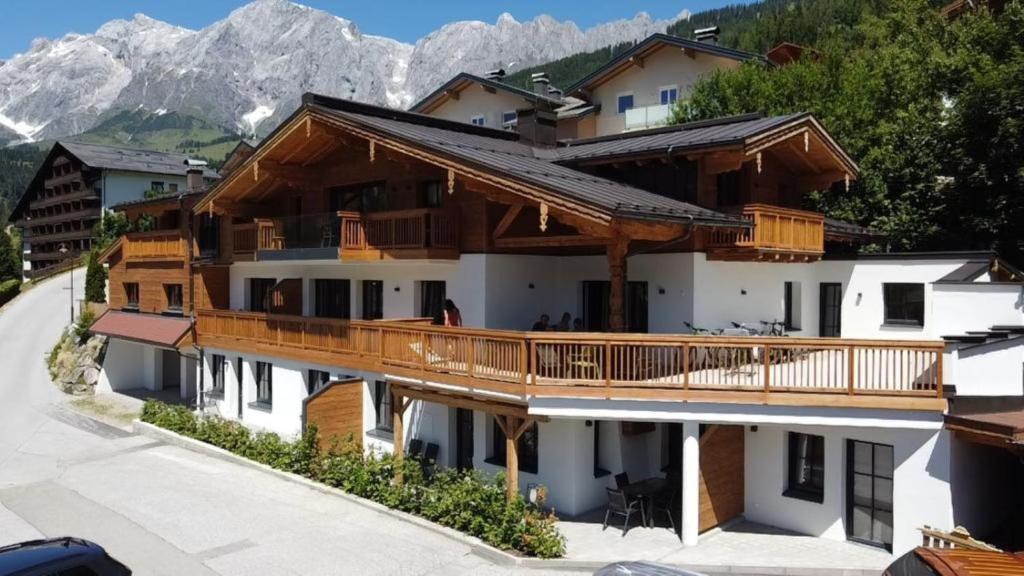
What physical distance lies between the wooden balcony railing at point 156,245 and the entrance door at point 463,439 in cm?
1450

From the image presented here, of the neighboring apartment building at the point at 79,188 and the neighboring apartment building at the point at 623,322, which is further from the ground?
the neighboring apartment building at the point at 79,188

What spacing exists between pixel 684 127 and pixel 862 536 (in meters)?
10.2

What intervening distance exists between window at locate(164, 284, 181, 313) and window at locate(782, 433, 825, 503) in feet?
73.2

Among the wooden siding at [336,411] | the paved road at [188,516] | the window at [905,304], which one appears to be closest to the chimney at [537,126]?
the wooden siding at [336,411]

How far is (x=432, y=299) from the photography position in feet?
62.4

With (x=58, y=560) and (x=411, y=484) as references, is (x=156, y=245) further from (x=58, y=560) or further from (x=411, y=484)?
(x=58, y=560)

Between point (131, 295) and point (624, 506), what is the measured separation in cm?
2481

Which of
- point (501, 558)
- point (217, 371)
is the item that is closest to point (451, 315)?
point (501, 558)

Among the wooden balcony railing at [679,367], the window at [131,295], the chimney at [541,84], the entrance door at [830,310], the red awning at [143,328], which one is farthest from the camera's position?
the chimney at [541,84]

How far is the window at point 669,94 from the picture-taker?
35.2 meters

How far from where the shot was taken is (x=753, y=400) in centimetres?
1223

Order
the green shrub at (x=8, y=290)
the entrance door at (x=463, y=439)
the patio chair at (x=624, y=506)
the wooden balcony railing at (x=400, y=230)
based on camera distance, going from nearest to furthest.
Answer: the patio chair at (x=624, y=506) → the entrance door at (x=463, y=439) → the wooden balcony railing at (x=400, y=230) → the green shrub at (x=8, y=290)

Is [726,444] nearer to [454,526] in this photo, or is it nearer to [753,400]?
[753,400]

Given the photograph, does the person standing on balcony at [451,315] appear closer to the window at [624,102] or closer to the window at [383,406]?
the window at [383,406]
